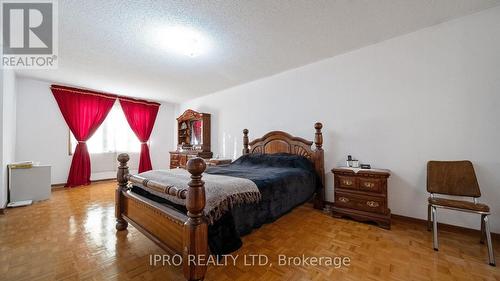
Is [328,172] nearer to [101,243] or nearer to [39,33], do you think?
[101,243]

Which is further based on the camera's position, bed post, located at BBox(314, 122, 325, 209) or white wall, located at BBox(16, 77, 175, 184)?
white wall, located at BBox(16, 77, 175, 184)

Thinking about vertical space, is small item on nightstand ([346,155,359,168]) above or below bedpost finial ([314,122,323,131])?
below

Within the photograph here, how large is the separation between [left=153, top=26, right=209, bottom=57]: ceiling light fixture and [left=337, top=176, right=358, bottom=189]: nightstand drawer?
271cm

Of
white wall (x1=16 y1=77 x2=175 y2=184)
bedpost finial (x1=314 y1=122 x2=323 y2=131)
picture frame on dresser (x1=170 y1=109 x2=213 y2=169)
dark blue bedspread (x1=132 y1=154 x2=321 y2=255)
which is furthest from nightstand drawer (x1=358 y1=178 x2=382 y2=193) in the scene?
white wall (x1=16 y1=77 x2=175 y2=184)

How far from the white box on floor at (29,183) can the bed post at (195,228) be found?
13.0 feet

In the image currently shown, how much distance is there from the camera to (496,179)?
2070 mm

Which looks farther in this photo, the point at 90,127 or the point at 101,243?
the point at 90,127

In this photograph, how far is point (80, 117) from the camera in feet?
15.4

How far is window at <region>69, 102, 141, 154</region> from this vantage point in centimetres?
513

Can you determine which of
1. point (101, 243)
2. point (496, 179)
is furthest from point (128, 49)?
point (496, 179)

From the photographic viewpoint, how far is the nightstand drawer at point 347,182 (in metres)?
2.61

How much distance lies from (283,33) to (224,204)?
2.25 metres

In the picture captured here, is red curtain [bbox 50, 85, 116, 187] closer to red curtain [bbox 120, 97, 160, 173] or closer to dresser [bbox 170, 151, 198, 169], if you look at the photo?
red curtain [bbox 120, 97, 160, 173]

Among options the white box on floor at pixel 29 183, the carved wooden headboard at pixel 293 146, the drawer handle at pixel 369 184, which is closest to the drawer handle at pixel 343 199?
the drawer handle at pixel 369 184
